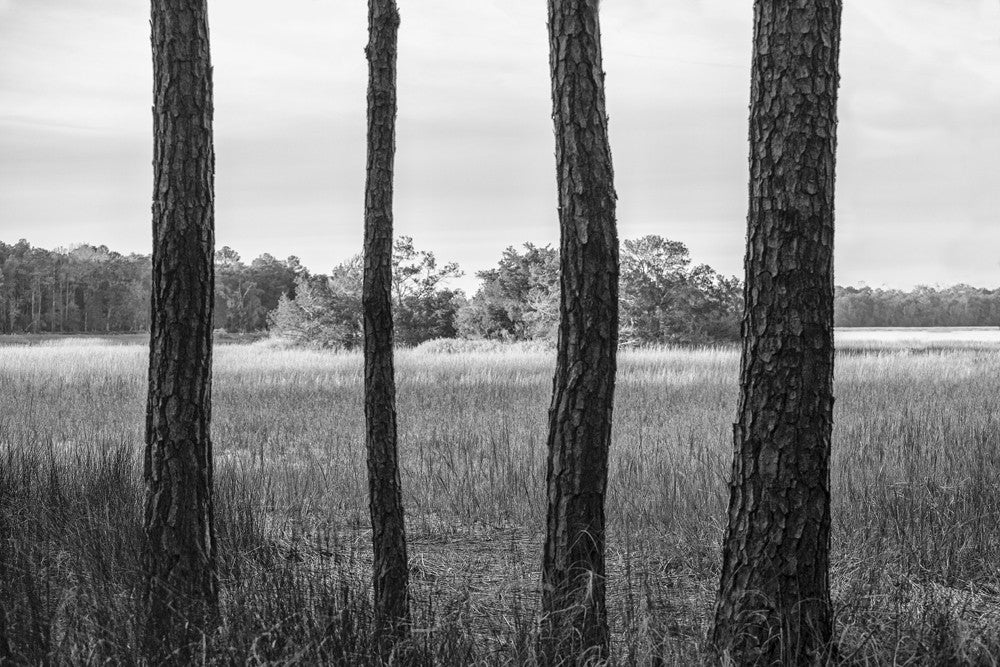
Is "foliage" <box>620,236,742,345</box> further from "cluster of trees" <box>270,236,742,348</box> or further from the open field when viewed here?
the open field

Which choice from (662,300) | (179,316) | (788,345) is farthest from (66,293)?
(788,345)

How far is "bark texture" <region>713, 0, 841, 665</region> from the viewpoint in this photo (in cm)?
274

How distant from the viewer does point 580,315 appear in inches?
122

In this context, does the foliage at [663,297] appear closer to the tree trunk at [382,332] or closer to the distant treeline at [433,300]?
the distant treeline at [433,300]

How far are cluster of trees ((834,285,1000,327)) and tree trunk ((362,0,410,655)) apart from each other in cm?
6469

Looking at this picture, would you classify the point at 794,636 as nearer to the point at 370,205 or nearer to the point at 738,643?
the point at 738,643

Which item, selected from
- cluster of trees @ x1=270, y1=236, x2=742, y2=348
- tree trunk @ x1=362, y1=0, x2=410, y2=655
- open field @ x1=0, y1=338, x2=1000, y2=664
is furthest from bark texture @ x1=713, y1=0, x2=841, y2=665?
cluster of trees @ x1=270, y1=236, x2=742, y2=348

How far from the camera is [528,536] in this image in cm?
547

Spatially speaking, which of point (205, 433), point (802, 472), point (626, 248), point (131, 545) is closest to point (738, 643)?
point (802, 472)

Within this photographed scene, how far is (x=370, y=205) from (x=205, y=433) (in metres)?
1.15

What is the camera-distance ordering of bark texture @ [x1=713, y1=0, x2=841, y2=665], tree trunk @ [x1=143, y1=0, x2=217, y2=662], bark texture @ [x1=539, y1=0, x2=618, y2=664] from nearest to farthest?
1. bark texture @ [x1=713, y1=0, x2=841, y2=665]
2. bark texture @ [x1=539, y1=0, x2=618, y2=664]
3. tree trunk @ [x1=143, y1=0, x2=217, y2=662]

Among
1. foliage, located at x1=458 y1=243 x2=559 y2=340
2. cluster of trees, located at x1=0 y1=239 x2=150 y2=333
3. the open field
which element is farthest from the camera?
cluster of trees, located at x1=0 y1=239 x2=150 y2=333

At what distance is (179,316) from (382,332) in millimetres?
791

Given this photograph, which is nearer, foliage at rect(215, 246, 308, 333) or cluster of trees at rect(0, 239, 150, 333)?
cluster of trees at rect(0, 239, 150, 333)
